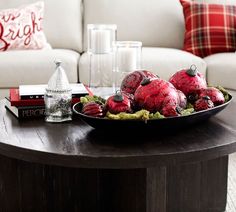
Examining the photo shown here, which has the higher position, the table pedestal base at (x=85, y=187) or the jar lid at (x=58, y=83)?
the jar lid at (x=58, y=83)

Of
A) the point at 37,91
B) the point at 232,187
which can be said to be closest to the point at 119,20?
the point at 232,187

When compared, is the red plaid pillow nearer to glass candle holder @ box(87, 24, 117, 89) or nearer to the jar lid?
glass candle holder @ box(87, 24, 117, 89)

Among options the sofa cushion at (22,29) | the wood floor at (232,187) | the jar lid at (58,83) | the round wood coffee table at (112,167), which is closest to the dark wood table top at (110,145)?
the round wood coffee table at (112,167)

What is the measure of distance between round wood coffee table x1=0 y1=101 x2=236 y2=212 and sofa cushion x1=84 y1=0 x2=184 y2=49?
1.57m

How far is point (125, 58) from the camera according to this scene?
6.93ft

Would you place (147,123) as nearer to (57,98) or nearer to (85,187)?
(57,98)

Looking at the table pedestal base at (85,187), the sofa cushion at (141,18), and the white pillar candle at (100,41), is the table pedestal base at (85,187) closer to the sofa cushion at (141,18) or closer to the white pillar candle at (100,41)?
the white pillar candle at (100,41)

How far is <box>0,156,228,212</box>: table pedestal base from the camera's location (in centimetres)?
176

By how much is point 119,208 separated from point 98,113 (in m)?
0.39

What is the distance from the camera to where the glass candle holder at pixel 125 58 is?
2.11m

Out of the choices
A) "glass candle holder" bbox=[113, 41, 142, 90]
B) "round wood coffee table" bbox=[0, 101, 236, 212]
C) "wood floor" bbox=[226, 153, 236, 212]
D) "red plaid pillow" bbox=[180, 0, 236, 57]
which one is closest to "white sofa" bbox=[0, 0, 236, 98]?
"red plaid pillow" bbox=[180, 0, 236, 57]

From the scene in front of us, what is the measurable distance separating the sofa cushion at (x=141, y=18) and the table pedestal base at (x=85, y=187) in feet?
5.54

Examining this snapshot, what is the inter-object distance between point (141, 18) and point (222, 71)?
2.52 ft

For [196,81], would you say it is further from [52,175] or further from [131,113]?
[52,175]
